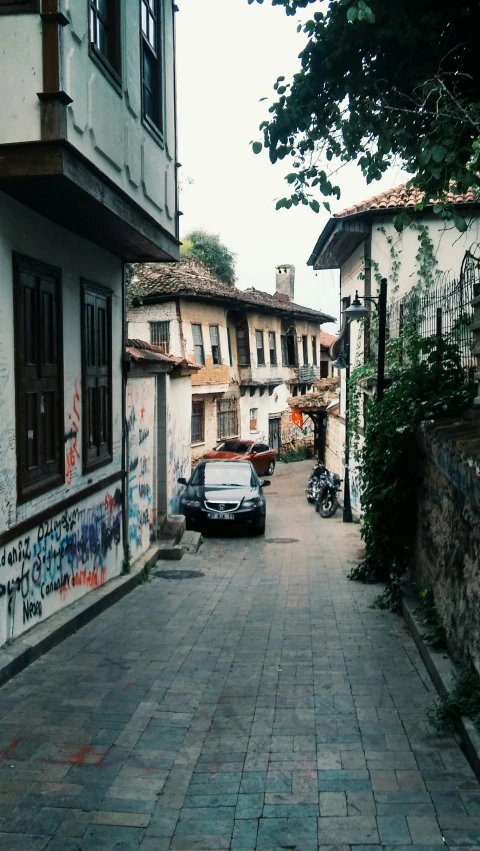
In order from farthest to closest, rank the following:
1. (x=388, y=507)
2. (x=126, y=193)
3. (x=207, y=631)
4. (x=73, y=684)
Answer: (x=388, y=507) → (x=207, y=631) → (x=126, y=193) → (x=73, y=684)

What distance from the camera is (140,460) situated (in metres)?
12.5

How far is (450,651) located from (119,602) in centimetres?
481

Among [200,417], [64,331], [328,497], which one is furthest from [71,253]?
[200,417]

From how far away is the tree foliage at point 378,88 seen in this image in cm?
794

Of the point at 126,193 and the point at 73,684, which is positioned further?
the point at 126,193

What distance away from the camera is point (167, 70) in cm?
1032

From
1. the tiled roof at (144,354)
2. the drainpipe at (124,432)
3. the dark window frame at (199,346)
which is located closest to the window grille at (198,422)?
the dark window frame at (199,346)

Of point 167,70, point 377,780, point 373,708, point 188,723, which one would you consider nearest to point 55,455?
point 188,723

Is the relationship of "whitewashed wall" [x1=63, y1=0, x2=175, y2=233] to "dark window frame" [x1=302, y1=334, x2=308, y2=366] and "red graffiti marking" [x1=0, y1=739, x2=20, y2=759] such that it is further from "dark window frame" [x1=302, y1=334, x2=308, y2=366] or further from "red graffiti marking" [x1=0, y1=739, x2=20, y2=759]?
"dark window frame" [x1=302, y1=334, x2=308, y2=366]

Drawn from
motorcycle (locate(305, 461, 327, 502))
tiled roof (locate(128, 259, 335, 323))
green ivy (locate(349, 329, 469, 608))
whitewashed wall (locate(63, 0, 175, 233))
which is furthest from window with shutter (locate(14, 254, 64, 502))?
tiled roof (locate(128, 259, 335, 323))

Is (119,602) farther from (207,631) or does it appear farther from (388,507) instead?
(388,507)

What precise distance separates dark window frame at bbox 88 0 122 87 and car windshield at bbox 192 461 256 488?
34.5ft

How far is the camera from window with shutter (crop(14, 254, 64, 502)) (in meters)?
A: 6.88

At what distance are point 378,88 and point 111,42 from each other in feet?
9.71
